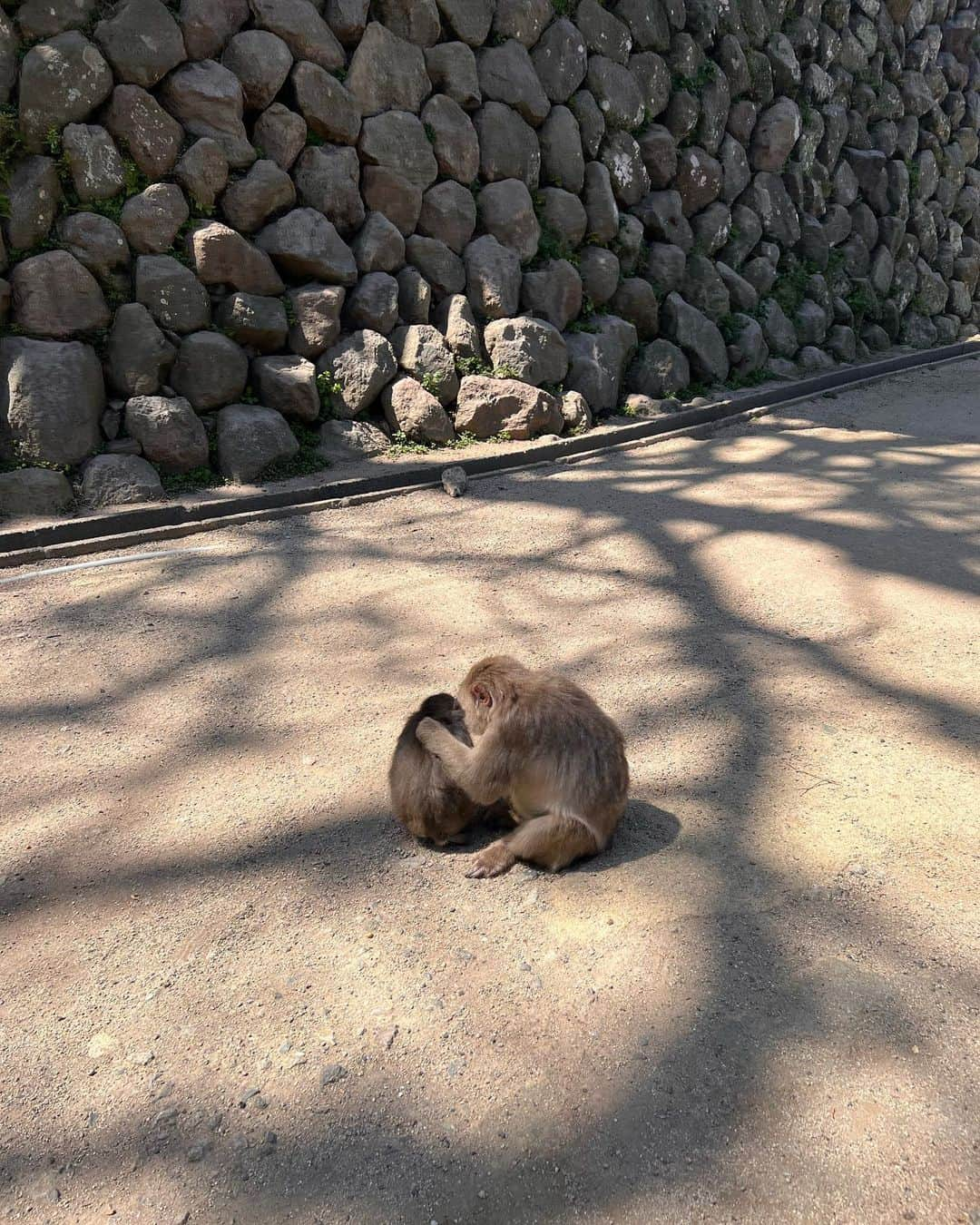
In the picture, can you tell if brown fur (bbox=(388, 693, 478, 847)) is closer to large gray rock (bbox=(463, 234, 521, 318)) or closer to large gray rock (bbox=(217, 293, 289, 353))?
large gray rock (bbox=(217, 293, 289, 353))

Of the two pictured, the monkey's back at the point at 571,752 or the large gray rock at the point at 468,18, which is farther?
the large gray rock at the point at 468,18

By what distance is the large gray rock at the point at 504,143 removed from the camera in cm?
789

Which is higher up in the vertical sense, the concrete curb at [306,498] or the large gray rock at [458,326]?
the large gray rock at [458,326]

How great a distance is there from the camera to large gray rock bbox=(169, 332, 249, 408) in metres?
6.24

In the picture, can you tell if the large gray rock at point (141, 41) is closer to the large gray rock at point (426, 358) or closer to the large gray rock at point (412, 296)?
the large gray rock at point (412, 296)

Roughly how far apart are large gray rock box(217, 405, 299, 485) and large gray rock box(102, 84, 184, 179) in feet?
5.33

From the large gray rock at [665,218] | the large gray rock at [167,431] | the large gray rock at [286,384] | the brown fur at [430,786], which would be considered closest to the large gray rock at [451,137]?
the large gray rock at [665,218]

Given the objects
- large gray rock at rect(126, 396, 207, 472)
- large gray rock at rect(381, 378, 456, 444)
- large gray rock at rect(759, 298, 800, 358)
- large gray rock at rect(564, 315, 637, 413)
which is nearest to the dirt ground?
large gray rock at rect(126, 396, 207, 472)

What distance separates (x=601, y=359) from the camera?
27.1 feet

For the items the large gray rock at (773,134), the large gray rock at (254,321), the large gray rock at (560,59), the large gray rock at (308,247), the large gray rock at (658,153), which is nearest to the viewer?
the large gray rock at (254,321)

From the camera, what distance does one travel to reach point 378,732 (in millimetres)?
3367

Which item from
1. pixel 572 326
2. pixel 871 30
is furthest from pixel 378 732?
pixel 871 30

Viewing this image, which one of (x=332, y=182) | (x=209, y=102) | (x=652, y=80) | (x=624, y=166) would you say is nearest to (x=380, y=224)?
(x=332, y=182)

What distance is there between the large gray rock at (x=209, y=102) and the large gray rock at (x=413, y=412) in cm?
189
